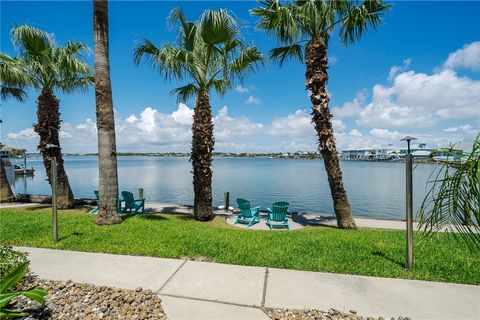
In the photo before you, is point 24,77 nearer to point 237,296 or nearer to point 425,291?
point 237,296

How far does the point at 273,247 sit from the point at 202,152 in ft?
16.0

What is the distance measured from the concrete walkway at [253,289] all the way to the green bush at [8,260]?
359 mm

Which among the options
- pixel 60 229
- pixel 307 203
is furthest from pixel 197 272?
pixel 307 203

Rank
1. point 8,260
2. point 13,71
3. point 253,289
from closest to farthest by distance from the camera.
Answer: point 253,289
point 8,260
point 13,71

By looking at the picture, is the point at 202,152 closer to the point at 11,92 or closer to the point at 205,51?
the point at 205,51

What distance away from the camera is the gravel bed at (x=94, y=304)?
304 cm

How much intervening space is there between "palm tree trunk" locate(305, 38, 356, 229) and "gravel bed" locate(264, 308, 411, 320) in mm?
6018

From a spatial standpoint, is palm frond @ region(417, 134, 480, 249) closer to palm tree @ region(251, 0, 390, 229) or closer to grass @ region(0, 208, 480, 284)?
grass @ region(0, 208, 480, 284)

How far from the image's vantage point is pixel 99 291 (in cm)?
354

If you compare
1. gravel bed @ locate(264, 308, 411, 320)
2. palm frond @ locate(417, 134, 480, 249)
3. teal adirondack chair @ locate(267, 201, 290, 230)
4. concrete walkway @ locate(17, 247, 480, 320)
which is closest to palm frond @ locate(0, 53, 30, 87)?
concrete walkway @ locate(17, 247, 480, 320)

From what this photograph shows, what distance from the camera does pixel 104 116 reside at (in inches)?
316

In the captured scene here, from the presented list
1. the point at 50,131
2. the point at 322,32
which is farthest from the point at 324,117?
the point at 50,131

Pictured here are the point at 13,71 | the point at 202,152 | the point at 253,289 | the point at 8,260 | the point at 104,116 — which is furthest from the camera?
the point at 13,71

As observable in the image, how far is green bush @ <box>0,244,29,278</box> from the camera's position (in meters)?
3.77
